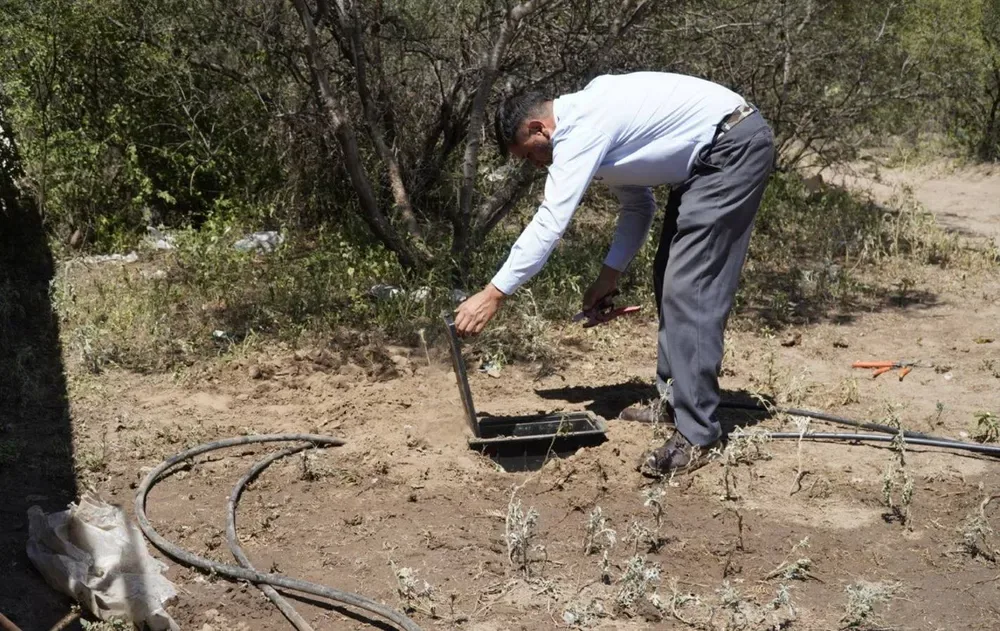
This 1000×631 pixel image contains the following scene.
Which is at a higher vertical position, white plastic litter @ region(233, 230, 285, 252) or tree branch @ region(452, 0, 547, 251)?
tree branch @ region(452, 0, 547, 251)

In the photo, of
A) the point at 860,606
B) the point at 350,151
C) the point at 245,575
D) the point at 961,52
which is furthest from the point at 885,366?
Answer: the point at 961,52

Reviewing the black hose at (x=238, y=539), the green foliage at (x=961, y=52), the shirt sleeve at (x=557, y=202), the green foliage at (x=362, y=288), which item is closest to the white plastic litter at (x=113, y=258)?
the green foliage at (x=362, y=288)

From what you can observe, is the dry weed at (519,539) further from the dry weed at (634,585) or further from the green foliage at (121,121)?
the green foliage at (121,121)

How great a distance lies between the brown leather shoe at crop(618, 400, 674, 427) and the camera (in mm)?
5051

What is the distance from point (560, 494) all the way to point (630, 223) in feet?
4.26

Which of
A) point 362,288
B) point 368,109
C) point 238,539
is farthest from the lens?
point 368,109

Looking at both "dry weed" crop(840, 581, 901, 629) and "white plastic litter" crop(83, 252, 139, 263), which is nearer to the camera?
"dry weed" crop(840, 581, 901, 629)

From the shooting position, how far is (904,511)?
4.37 m

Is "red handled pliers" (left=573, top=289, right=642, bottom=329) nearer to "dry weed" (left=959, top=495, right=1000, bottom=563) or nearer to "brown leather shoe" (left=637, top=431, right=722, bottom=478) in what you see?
"brown leather shoe" (left=637, top=431, right=722, bottom=478)

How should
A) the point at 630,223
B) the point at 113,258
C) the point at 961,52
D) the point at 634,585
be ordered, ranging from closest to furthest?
the point at 634,585, the point at 630,223, the point at 113,258, the point at 961,52

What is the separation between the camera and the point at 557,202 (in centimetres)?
421

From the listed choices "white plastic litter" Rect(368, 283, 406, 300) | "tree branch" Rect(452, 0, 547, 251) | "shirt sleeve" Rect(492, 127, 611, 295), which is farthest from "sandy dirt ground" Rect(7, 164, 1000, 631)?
"tree branch" Rect(452, 0, 547, 251)

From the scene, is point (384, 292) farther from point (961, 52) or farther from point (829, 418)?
point (961, 52)

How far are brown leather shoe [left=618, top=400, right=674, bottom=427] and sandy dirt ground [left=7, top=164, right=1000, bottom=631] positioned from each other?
3.6 inches
